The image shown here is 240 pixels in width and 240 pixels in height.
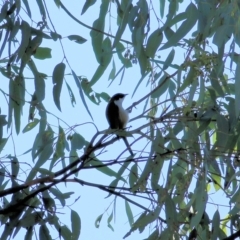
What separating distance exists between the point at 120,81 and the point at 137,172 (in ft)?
0.93

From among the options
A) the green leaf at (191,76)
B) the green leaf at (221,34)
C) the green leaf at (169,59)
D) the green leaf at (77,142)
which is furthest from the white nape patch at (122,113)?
the green leaf at (221,34)

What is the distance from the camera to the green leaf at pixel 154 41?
2.38 m

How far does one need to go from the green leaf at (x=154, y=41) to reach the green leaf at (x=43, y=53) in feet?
1.49

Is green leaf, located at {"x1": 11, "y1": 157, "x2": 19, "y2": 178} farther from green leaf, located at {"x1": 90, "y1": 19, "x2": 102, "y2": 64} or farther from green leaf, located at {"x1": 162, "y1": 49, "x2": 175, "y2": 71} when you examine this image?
green leaf, located at {"x1": 162, "y1": 49, "x2": 175, "y2": 71}

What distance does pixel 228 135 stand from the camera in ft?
7.91

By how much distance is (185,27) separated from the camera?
88.4 inches

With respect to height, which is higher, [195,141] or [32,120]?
[32,120]

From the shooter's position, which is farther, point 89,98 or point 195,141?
point 89,98

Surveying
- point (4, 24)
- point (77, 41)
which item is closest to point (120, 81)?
point (77, 41)

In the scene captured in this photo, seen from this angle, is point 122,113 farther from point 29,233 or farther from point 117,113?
point 29,233

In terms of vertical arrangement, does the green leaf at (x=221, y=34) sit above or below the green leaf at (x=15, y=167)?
above

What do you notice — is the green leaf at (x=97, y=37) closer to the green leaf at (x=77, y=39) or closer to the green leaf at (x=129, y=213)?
the green leaf at (x=77, y=39)

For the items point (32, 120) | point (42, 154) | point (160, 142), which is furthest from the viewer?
point (32, 120)

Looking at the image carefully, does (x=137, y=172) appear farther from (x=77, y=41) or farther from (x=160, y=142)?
(x=77, y=41)
